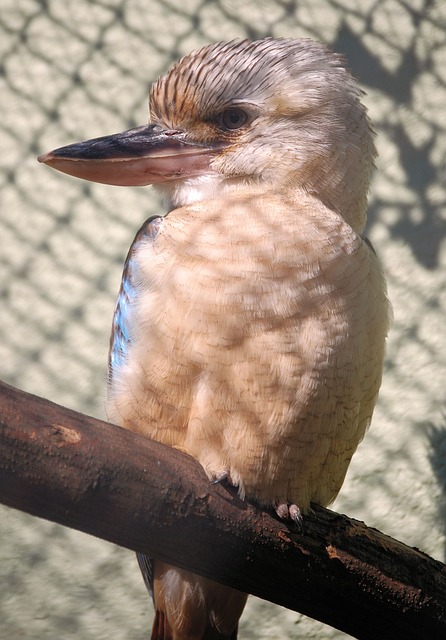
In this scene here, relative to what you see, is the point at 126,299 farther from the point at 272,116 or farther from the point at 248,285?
the point at 272,116

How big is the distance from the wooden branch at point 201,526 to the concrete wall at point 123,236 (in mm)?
1011

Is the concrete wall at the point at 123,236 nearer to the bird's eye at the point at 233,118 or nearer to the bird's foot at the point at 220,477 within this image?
the bird's eye at the point at 233,118

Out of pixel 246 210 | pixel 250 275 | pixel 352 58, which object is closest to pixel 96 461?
pixel 250 275

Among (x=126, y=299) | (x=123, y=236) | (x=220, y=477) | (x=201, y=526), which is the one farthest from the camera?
(x=123, y=236)

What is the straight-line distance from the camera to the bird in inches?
48.3

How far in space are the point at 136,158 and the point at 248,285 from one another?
0.36 m

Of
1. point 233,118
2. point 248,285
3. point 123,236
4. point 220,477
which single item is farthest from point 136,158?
point 123,236

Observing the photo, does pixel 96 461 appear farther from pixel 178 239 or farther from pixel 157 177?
pixel 157 177

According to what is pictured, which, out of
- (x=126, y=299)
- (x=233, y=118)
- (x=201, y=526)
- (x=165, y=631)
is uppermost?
(x=233, y=118)

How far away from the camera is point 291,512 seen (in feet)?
4.06

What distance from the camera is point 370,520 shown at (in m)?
2.29

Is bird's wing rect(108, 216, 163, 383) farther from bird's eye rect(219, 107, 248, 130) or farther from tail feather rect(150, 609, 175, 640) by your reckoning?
tail feather rect(150, 609, 175, 640)

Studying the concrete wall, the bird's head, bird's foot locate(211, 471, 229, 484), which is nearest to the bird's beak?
the bird's head

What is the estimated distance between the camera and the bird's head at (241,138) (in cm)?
140
